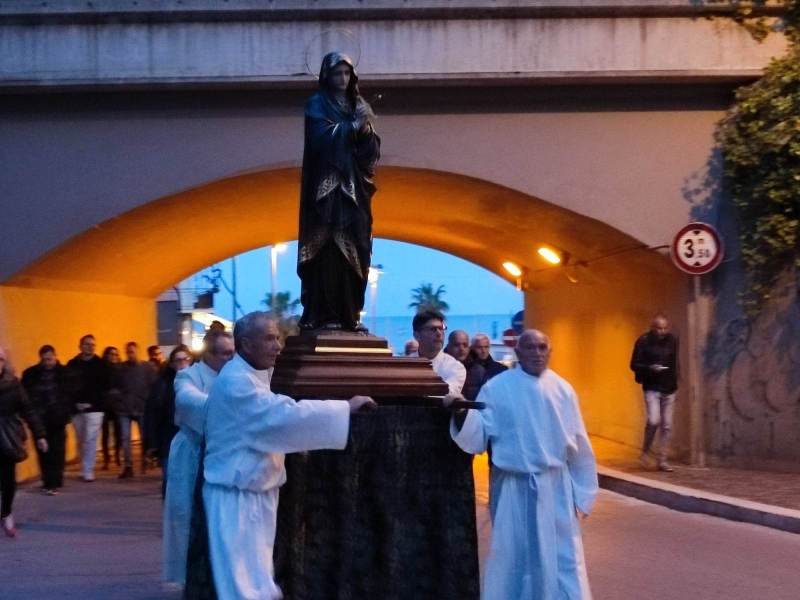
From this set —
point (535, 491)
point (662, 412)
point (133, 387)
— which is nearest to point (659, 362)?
point (662, 412)

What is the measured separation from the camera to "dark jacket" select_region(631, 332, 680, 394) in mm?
13914

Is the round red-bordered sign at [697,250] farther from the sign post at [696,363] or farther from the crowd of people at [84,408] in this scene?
the crowd of people at [84,408]

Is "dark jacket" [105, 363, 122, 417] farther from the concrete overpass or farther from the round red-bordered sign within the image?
the round red-bordered sign

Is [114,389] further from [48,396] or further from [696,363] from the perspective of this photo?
[696,363]

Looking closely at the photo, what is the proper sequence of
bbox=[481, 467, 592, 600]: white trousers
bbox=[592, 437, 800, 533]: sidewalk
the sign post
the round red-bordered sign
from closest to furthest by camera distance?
bbox=[481, 467, 592, 600]: white trousers, bbox=[592, 437, 800, 533]: sidewalk, the round red-bordered sign, the sign post

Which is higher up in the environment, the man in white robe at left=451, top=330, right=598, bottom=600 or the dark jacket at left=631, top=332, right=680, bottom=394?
the dark jacket at left=631, top=332, right=680, bottom=394

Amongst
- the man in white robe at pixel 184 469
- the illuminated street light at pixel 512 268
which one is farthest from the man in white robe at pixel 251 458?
the illuminated street light at pixel 512 268

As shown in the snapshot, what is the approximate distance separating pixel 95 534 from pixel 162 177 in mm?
4743

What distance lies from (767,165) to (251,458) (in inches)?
377

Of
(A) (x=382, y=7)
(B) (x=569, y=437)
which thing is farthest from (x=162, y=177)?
(B) (x=569, y=437)

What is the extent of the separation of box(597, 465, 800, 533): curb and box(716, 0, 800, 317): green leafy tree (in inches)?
99.8

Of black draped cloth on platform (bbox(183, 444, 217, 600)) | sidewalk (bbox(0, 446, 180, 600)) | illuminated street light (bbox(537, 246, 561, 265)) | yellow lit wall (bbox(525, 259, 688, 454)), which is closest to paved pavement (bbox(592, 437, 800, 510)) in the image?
yellow lit wall (bbox(525, 259, 688, 454))

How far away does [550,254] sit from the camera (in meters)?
18.0

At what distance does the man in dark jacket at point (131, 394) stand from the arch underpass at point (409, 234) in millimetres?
1106
